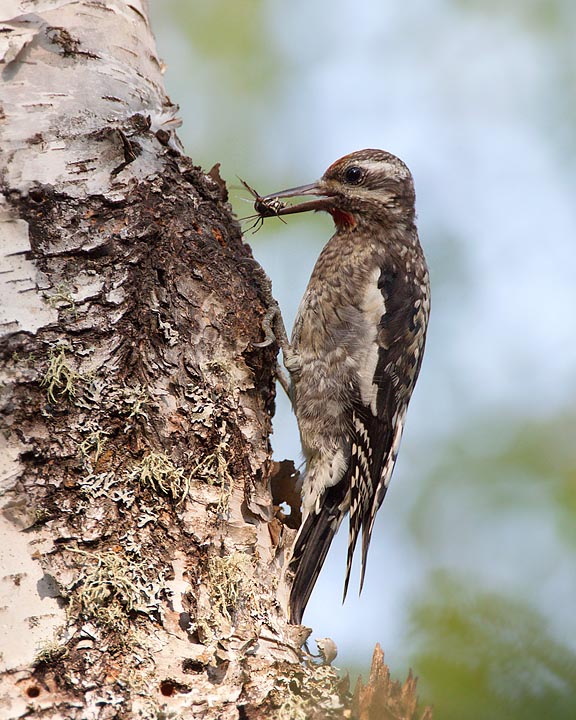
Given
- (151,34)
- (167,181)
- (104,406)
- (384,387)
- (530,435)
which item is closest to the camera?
(104,406)

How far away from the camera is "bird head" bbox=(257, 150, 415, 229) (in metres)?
3.93

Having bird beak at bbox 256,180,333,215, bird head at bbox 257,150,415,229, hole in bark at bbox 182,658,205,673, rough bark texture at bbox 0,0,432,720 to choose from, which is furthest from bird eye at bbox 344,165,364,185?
hole in bark at bbox 182,658,205,673

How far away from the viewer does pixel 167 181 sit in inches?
98.8

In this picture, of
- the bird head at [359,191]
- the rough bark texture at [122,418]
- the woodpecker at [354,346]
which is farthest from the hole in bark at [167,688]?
the bird head at [359,191]

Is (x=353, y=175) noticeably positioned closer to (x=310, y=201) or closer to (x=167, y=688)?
(x=310, y=201)

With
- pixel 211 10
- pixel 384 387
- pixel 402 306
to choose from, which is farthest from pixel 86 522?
pixel 211 10

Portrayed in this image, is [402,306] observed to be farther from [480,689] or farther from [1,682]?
[480,689]

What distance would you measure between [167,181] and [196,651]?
1.39 metres

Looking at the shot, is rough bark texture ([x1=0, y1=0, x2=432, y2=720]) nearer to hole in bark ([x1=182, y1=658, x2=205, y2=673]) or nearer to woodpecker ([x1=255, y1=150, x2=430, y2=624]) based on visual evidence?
hole in bark ([x1=182, y1=658, x2=205, y2=673])

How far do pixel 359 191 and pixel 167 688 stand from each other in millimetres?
2708

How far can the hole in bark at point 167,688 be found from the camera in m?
1.82

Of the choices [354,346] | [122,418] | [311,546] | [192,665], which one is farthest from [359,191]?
[192,665]

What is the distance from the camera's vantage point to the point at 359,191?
395 cm

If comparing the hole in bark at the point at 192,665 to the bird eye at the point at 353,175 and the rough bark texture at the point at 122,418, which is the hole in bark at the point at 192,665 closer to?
the rough bark texture at the point at 122,418
